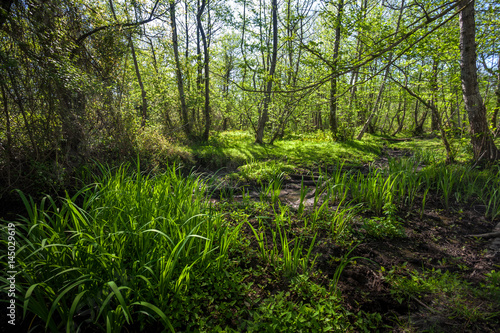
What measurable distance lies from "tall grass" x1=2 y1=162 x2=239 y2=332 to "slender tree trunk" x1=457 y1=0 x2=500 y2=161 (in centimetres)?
515

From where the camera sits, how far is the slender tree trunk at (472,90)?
12.5 feet

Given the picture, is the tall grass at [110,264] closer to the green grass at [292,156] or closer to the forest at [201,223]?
the forest at [201,223]

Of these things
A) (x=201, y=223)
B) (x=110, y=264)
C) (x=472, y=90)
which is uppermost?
(x=472, y=90)

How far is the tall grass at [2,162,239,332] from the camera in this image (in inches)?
47.3

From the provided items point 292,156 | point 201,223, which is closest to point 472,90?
point 292,156

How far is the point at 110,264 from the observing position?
1.41 metres

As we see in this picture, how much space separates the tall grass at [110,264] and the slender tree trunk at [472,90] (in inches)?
203

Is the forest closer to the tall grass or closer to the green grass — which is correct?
the tall grass

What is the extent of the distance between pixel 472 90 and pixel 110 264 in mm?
6043

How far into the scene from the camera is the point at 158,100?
884 centimetres

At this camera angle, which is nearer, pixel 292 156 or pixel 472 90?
pixel 472 90

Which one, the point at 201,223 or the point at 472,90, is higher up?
the point at 472,90

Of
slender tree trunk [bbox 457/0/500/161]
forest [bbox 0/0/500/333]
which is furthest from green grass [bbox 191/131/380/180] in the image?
slender tree trunk [bbox 457/0/500/161]

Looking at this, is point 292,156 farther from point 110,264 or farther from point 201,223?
point 110,264
